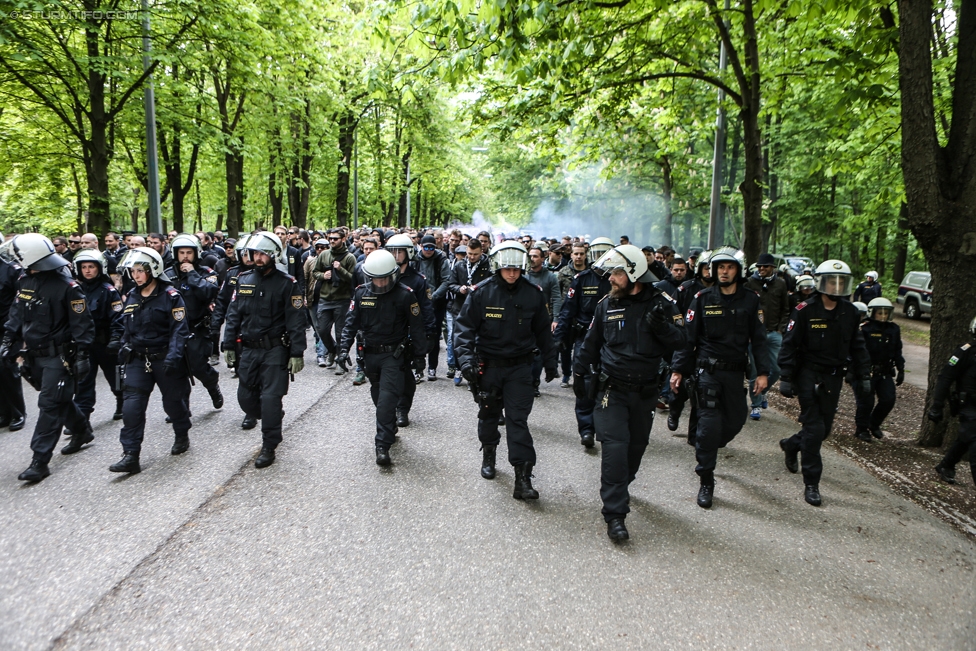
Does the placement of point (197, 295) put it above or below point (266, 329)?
above

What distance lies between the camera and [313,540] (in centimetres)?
418

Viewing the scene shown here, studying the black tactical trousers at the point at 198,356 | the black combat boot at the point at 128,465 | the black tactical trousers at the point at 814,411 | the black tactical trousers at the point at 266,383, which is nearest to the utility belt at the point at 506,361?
the black tactical trousers at the point at 266,383

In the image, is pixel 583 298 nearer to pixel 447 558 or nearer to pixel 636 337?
pixel 636 337

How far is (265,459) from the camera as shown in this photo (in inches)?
219

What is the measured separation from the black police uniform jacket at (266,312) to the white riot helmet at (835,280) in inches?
190

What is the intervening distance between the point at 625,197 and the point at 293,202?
16.3m

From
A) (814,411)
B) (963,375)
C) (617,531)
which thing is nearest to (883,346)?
(963,375)

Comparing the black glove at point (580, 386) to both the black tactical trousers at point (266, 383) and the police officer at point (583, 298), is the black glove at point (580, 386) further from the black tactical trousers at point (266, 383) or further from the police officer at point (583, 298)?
the black tactical trousers at point (266, 383)

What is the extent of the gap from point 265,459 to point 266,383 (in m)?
0.72

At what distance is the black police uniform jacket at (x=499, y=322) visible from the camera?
5109mm

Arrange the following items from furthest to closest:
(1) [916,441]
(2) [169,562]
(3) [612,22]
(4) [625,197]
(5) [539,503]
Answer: (4) [625,197] < (3) [612,22] < (1) [916,441] < (5) [539,503] < (2) [169,562]

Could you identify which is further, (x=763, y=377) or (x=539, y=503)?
(x=763, y=377)

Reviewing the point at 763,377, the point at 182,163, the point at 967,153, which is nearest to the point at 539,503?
the point at 763,377

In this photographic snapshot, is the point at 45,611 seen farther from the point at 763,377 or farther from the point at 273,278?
the point at 763,377
